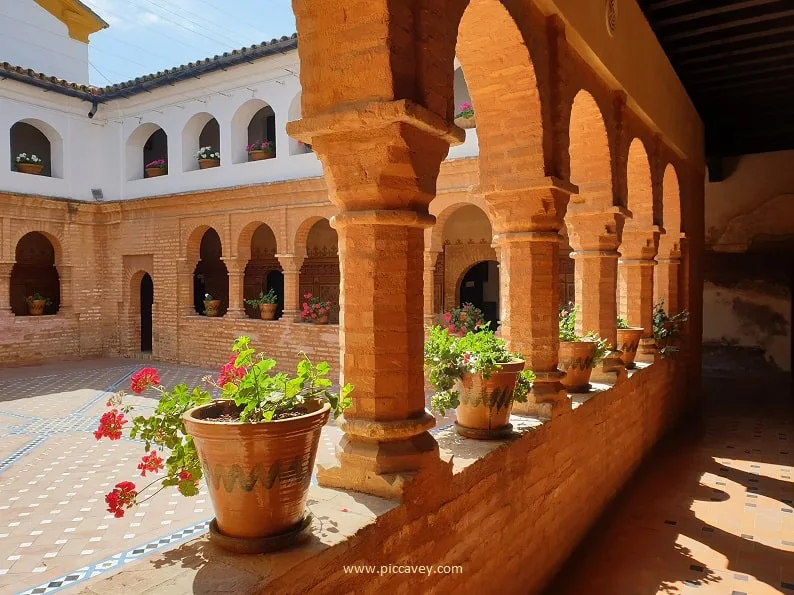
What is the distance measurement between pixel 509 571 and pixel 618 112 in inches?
202

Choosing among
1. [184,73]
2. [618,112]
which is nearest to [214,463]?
[618,112]

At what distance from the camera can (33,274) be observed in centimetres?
1836

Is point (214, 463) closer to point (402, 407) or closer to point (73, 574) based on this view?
point (402, 407)

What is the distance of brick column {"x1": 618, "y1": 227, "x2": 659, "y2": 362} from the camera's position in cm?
881

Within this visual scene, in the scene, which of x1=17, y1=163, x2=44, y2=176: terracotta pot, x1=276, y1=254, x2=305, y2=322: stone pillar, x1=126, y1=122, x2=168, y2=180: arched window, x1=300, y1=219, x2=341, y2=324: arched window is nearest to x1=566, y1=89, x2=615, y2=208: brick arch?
x1=276, y1=254, x2=305, y2=322: stone pillar

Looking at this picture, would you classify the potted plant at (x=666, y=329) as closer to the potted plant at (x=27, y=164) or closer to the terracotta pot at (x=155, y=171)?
the terracotta pot at (x=155, y=171)

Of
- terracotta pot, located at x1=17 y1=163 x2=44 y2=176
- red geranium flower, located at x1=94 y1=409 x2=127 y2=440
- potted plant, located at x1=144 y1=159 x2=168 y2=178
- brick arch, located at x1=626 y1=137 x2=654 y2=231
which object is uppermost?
potted plant, located at x1=144 y1=159 x2=168 y2=178

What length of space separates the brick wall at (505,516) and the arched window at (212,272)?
570 inches

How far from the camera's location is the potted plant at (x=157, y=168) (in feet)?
55.3

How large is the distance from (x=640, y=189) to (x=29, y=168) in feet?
48.7

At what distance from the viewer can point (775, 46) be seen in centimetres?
856

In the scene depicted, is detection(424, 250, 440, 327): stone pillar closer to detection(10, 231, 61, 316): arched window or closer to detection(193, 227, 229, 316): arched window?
detection(193, 227, 229, 316): arched window

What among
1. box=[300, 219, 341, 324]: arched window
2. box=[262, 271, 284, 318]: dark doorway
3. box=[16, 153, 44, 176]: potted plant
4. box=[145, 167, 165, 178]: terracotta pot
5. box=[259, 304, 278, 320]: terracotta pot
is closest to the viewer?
box=[259, 304, 278, 320]: terracotta pot

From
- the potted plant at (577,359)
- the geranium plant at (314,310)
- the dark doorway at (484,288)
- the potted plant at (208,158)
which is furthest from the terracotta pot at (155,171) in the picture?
the potted plant at (577,359)
